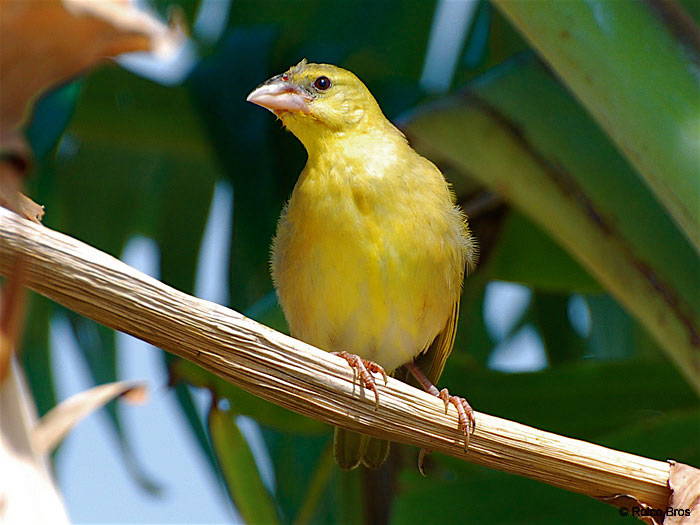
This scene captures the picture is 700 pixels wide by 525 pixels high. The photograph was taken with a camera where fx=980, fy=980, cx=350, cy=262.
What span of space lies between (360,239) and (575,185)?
2.08ft

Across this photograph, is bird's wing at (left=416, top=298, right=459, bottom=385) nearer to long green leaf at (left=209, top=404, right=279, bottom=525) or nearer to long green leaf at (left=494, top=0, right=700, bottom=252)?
long green leaf at (left=209, top=404, right=279, bottom=525)

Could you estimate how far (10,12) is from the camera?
1.95ft

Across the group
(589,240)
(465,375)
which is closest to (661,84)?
(589,240)

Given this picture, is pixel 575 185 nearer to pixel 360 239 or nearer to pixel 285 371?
pixel 360 239

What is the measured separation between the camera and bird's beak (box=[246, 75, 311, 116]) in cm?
264

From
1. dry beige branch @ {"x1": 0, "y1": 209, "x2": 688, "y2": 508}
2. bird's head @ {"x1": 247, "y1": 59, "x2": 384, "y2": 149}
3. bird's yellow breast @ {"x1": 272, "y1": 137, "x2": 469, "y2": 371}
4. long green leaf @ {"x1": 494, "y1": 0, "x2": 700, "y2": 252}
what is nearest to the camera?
dry beige branch @ {"x1": 0, "y1": 209, "x2": 688, "y2": 508}

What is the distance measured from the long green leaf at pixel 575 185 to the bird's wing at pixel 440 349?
0.63 metres

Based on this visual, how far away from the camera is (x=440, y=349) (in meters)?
2.87

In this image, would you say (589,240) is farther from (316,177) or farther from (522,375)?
(316,177)

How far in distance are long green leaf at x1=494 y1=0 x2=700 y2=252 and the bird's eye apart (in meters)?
1.03
